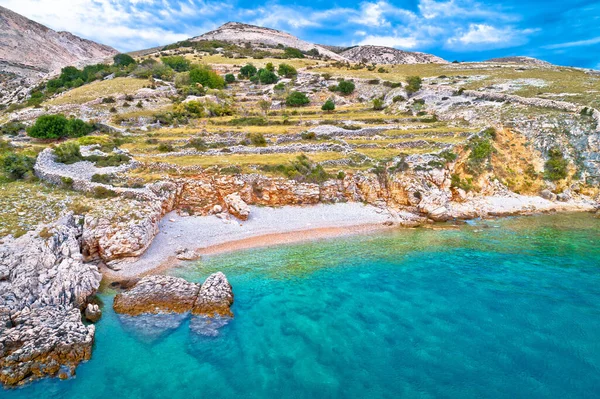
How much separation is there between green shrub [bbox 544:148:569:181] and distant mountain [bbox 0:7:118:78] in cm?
15041

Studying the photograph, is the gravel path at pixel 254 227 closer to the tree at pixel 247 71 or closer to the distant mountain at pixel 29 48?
the tree at pixel 247 71

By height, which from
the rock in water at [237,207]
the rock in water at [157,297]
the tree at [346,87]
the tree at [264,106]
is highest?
the tree at [346,87]

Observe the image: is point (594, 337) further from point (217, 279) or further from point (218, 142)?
point (218, 142)

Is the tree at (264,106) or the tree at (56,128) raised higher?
the tree at (264,106)

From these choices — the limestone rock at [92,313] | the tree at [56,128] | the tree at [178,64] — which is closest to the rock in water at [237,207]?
the limestone rock at [92,313]

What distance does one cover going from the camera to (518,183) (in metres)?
36.9

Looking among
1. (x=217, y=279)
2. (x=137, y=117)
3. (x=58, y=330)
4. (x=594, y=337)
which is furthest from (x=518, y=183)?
(x=137, y=117)

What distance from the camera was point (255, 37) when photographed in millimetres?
167375

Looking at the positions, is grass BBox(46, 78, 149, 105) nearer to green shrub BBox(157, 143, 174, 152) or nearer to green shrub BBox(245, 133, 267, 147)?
green shrub BBox(157, 143, 174, 152)

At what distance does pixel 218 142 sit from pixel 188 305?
1143 inches

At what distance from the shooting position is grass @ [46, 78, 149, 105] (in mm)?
64688

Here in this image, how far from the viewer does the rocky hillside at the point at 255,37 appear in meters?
162

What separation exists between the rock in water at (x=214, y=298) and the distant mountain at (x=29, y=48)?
479 feet

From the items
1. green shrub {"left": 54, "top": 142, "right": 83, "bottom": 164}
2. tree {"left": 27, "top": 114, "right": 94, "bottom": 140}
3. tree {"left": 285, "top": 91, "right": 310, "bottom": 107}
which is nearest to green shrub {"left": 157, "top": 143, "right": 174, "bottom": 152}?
green shrub {"left": 54, "top": 142, "right": 83, "bottom": 164}
